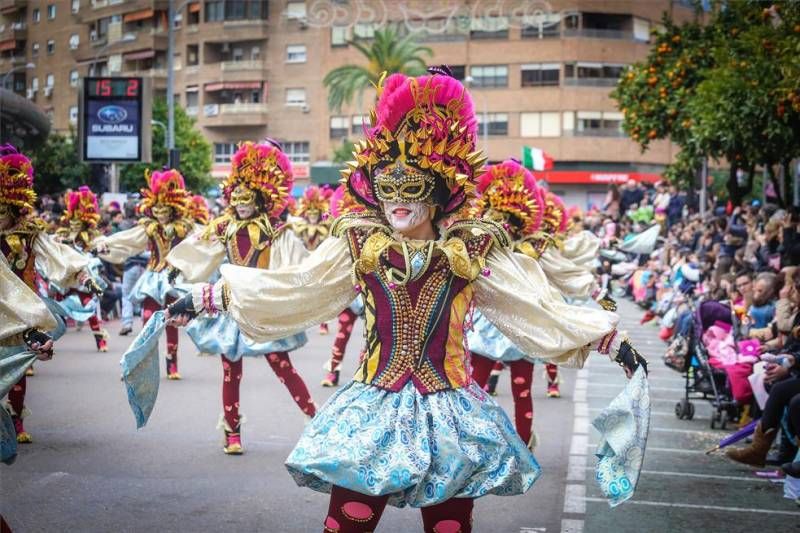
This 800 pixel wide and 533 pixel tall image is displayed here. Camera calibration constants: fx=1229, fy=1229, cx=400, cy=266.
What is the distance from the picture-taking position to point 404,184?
5.94 metres

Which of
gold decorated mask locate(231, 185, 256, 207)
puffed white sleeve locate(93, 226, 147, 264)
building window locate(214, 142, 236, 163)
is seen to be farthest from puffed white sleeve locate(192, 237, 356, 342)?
building window locate(214, 142, 236, 163)

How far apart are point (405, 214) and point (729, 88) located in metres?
11.2

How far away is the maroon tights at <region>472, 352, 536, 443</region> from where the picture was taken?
30.4ft

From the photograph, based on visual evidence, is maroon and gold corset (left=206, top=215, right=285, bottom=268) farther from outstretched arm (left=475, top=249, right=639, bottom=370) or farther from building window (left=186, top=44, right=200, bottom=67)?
building window (left=186, top=44, right=200, bottom=67)

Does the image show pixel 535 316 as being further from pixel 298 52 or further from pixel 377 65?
pixel 298 52

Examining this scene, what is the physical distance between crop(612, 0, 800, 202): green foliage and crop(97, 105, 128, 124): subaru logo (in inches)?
454

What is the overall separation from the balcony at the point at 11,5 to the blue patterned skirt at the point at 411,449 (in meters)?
16.0

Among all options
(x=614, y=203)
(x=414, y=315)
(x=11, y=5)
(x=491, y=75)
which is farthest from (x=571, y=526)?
(x=491, y=75)

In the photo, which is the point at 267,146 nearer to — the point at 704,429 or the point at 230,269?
the point at 230,269

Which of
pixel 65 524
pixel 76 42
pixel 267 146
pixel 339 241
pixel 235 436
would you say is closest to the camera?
pixel 339 241

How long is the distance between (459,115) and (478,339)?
155 inches

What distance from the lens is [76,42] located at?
30141 millimetres

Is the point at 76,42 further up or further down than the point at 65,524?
further up

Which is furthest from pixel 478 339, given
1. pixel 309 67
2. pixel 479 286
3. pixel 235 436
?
pixel 309 67
